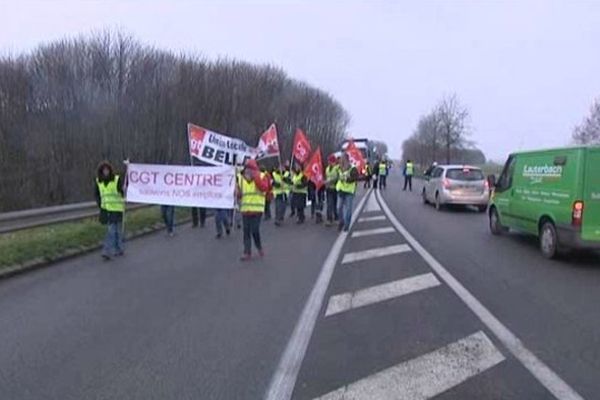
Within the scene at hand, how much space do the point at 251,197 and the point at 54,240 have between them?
420 centimetres

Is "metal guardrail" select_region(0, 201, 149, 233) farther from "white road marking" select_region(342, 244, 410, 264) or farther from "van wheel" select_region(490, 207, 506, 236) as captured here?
"van wheel" select_region(490, 207, 506, 236)

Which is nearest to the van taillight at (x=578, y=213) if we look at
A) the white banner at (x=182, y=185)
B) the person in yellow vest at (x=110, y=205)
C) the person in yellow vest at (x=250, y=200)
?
the person in yellow vest at (x=250, y=200)

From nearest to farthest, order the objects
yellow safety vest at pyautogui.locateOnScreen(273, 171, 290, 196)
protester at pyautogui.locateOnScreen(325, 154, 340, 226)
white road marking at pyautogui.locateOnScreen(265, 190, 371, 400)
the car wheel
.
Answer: white road marking at pyautogui.locateOnScreen(265, 190, 371, 400)
protester at pyautogui.locateOnScreen(325, 154, 340, 226)
yellow safety vest at pyautogui.locateOnScreen(273, 171, 290, 196)
the car wheel

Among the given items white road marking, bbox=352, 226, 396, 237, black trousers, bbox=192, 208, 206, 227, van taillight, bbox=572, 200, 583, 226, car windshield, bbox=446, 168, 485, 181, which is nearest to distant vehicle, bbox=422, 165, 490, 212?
car windshield, bbox=446, 168, 485, 181

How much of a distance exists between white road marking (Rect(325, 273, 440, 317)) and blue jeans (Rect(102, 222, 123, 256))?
556 centimetres

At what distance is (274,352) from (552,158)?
28.2ft

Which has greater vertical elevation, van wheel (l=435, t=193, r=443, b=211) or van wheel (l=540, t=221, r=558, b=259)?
van wheel (l=540, t=221, r=558, b=259)

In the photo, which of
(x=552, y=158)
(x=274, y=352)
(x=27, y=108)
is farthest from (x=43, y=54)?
(x=274, y=352)

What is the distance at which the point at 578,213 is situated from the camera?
37.8 ft

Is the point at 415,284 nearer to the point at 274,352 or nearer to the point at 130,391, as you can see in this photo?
the point at 274,352

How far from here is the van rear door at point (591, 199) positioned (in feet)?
37.7

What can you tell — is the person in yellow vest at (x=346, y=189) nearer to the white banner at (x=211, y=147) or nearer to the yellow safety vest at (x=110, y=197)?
the white banner at (x=211, y=147)

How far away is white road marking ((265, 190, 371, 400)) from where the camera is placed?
16.6ft

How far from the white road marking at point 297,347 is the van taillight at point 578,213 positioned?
174 inches
